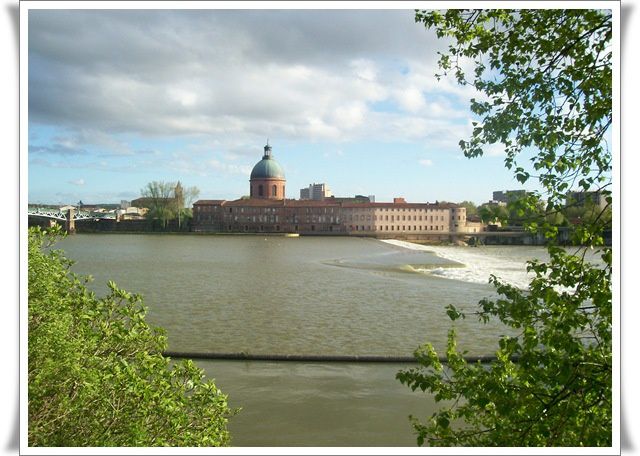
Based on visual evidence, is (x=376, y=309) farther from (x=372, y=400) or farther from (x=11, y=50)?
(x=11, y=50)

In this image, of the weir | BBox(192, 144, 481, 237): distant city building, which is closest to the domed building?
BBox(192, 144, 481, 237): distant city building

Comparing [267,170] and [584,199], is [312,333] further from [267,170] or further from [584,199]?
[267,170]

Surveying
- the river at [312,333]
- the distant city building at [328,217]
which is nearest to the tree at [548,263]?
the river at [312,333]

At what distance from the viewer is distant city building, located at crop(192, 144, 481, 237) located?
62.7 metres

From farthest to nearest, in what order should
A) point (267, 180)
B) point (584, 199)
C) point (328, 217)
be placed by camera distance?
point (267, 180) < point (328, 217) < point (584, 199)

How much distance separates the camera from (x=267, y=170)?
237 ft

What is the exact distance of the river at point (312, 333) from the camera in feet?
17.3

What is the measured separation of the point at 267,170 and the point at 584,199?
70233mm

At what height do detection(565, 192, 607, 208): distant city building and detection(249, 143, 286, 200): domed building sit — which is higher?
detection(249, 143, 286, 200): domed building

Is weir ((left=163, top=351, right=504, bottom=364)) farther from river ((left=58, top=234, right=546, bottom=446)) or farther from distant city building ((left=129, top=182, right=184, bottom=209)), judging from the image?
distant city building ((left=129, top=182, right=184, bottom=209))

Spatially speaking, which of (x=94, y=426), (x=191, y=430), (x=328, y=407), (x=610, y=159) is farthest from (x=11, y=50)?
(x=328, y=407)

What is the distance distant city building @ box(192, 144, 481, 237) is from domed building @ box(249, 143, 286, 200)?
31.6 inches

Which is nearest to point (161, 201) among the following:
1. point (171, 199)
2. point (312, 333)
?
point (171, 199)

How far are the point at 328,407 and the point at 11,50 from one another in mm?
4112
